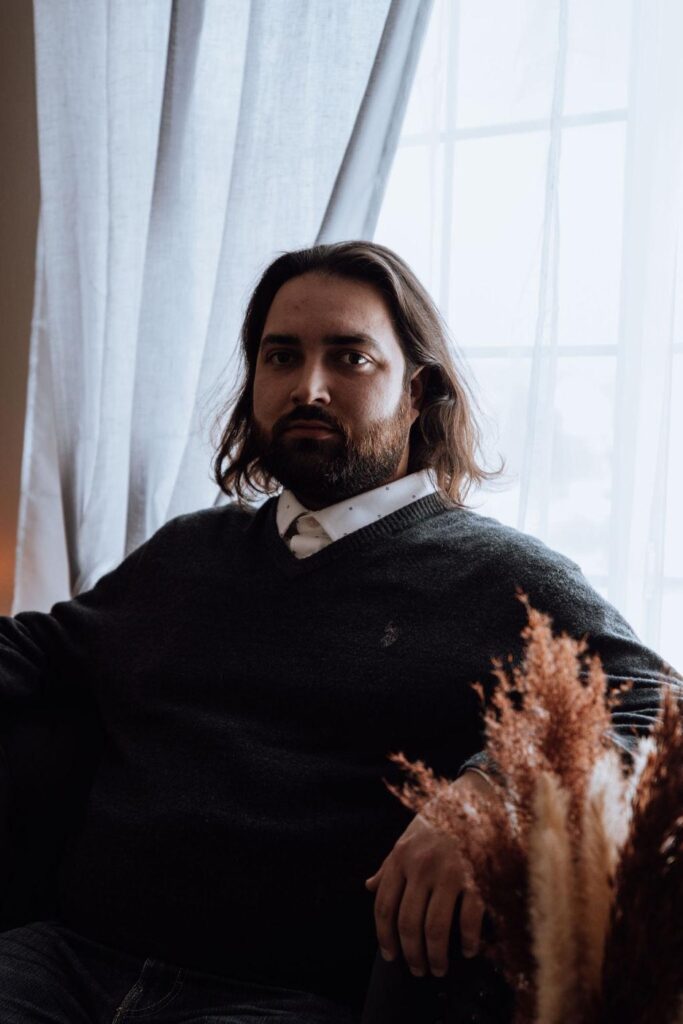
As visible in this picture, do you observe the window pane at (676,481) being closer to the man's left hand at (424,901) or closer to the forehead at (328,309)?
the forehead at (328,309)

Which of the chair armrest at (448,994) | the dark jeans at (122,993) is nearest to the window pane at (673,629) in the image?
the dark jeans at (122,993)

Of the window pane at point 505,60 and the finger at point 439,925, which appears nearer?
the finger at point 439,925

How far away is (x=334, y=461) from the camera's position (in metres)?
1.46

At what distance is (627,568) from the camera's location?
1.59m

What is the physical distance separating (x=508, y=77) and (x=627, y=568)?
849 mm

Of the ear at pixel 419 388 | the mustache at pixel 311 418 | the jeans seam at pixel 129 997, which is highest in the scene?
the ear at pixel 419 388

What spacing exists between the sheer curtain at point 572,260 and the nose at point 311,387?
0.33 m

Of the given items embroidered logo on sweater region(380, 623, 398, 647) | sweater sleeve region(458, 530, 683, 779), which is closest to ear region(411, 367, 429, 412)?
sweater sleeve region(458, 530, 683, 779)

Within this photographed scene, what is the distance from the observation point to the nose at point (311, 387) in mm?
1455

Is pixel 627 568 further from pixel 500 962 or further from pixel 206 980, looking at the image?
pixel 500 962

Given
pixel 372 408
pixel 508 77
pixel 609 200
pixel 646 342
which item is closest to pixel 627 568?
pixel 646 342

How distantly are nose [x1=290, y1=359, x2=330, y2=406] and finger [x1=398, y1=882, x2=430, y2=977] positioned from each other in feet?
2.50

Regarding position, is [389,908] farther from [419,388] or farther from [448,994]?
[419,388]

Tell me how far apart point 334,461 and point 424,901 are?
0.72 meters
